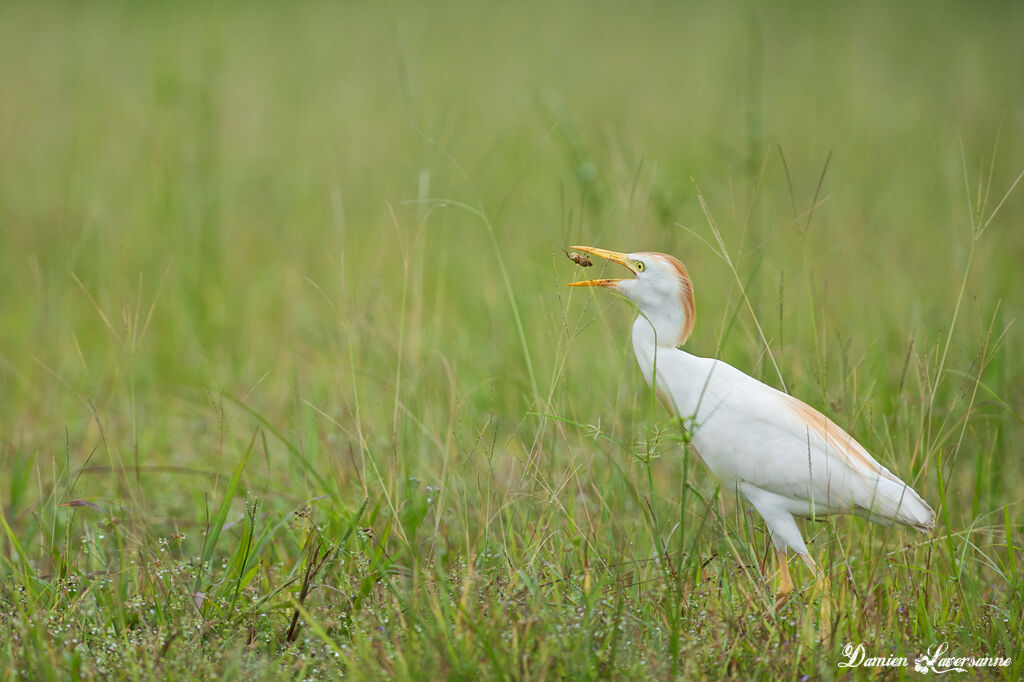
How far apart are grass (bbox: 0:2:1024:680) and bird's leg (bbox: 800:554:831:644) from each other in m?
0.04

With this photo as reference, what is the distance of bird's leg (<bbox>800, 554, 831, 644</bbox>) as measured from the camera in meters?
2.34

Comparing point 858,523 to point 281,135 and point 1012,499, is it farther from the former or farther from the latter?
point 281,135

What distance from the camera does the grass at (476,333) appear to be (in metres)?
2.44

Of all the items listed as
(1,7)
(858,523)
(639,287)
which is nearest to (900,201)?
(858,523)

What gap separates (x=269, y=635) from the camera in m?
2.49

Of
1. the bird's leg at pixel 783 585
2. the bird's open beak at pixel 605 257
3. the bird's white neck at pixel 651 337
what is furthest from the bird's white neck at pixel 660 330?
the bird's leg at pixel 783 585

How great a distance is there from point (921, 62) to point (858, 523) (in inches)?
270

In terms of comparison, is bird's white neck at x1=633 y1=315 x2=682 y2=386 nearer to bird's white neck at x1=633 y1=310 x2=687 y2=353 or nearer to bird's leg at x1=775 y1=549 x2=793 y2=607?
bird's white neck at x1=633 y1=310 x2=687 y2=353

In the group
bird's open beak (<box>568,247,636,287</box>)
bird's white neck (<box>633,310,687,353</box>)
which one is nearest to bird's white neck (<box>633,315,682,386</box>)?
bird's white neck (<box>633,310,687,353</box>)

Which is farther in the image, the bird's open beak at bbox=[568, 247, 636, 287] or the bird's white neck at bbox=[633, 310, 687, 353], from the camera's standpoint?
the bird's white neck at bbox=[633, 310, 687, 353]

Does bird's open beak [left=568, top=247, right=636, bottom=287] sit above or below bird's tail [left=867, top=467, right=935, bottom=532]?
above

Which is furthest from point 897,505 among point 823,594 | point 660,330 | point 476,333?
point 476,333

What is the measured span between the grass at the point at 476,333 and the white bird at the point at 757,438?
108 mm

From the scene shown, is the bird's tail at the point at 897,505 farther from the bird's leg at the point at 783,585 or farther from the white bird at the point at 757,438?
the bird's leg at the point at 783,585
